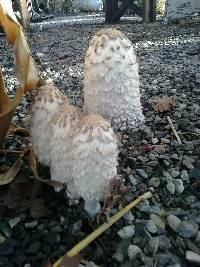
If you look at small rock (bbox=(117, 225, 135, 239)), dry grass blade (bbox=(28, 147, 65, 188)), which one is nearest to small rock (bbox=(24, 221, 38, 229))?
dry grass blade (bbox=(28, 147, 65, 188))

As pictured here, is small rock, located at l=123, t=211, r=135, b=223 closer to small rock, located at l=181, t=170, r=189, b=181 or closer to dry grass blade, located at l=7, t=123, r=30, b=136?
small rock, located at l=181, t=170, r=189, b=181

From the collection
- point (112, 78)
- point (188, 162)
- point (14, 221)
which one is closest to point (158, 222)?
point (188, 162)

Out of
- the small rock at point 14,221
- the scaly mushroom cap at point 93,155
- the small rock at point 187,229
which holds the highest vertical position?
the scaly mushroom cap at point 93,155

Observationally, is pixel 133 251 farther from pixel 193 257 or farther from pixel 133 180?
pixel 133 180

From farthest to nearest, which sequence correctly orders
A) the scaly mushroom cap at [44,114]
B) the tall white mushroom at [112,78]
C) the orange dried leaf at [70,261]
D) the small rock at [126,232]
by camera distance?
the tall white mushroom at [112,78]
the scaly mushroom cap at [44,114]
the small rock at [126,232]
the orange dried leaf at [70,261]

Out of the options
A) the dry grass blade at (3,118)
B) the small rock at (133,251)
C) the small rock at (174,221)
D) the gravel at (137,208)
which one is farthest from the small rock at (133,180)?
the dry grass blade at (3,118)

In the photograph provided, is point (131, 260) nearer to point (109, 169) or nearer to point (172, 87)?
point (109, 169)

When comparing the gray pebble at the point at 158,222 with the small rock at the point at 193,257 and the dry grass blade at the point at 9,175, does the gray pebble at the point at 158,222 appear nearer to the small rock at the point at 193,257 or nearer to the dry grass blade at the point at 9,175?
the small rock at the point at 193,257
